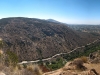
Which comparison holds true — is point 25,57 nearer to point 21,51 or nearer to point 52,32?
point 21,51

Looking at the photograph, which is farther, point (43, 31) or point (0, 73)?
point (43, 31)

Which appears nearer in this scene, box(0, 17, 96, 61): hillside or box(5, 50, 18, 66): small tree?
box(5, 50, 18, 66): small tree

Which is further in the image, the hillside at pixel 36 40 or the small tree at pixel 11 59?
the hillside at pixel 36 40

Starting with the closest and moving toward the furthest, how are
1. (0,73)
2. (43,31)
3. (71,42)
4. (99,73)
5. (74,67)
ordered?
(0,73) < (99,73) < (74,67) < (71,42) < (43,31)

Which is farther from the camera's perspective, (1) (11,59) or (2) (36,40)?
(2) (36,40)

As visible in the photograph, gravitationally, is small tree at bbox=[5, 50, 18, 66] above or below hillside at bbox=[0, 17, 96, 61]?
above

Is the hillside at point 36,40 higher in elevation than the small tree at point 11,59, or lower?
lower

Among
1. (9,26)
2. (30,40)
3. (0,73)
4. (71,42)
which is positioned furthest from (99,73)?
(9,26)

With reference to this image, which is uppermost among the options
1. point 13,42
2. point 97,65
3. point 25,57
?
point 97,65
